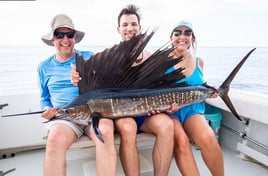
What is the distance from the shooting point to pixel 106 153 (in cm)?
142

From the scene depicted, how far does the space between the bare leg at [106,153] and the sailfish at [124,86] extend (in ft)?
0.23

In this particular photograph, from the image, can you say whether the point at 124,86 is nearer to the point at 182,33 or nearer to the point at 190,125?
the point at 190,125

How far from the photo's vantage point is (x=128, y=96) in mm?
1560

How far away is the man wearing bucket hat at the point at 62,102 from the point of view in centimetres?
142

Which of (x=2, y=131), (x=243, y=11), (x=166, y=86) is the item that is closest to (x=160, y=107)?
(x=166, y=86)

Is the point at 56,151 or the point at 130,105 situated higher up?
the point at 130,105

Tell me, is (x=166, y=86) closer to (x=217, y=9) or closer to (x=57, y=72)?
(x=57, y=72)

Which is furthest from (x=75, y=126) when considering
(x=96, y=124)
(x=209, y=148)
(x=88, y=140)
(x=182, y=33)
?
(x=182, y=33)

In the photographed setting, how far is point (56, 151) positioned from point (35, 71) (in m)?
1.96

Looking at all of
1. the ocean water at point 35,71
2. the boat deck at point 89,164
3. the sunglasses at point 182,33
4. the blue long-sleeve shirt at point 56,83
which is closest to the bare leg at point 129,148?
the boat deck at point 89,164

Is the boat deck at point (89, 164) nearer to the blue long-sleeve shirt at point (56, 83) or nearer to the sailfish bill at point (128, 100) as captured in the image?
the blue long-sleeve shirt at point (56, 83)

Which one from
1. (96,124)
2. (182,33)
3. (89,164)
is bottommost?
(89,164)

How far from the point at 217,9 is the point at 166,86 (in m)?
2.91

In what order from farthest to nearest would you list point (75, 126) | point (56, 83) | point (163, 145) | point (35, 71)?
point (35, 71) < point (56, 83) < point (75, 126) < point (163, 145)
